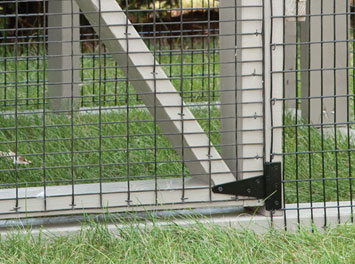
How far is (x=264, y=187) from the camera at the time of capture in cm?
296

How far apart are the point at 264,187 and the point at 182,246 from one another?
18.2 inches

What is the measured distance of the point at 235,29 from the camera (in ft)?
9.59

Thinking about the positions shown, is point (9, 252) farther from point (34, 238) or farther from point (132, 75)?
point (132, 75)

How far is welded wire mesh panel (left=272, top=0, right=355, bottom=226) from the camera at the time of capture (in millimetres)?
3002

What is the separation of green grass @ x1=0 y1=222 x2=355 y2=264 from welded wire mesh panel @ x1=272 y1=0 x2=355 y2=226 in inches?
11.0

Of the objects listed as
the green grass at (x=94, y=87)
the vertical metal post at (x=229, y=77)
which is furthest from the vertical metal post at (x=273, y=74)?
the green grass at (x=94, y=87)

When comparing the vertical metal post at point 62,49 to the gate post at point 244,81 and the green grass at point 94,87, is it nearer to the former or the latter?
the green grass at point 94,87

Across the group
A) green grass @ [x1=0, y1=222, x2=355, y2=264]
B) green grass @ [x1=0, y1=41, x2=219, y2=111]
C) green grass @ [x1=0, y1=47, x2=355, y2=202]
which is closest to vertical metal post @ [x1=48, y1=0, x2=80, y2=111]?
green grass @ [x1=0, y1=41, x2=219, y2=111]

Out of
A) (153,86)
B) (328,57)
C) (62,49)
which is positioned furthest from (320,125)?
(62,49)

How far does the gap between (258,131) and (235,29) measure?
395 millimetres

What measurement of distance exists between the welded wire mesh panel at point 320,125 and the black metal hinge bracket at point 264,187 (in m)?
0.04

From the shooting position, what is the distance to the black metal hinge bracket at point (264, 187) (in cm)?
295

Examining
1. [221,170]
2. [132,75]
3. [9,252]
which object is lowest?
[9,252]

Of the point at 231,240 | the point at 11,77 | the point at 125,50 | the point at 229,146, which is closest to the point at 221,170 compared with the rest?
the point at 229,146
